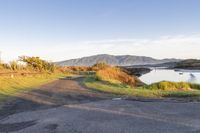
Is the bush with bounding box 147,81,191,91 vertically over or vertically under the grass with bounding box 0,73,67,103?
under

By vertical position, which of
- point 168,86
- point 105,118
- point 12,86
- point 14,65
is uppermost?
point 14,65

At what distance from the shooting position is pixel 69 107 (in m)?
15.1

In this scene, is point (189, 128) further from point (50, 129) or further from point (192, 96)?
point (192, 96)

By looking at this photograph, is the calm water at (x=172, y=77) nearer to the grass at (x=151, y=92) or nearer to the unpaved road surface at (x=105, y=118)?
the grass at (x=151, y=92)

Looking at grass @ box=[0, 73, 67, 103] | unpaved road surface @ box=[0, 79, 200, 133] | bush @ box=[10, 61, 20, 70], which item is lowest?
unpaved road surface @ box=[0, 79, 200, 133]

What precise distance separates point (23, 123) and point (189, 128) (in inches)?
217

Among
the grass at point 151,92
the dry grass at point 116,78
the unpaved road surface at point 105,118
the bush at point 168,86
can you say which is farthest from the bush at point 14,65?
the unpaved road surface at point 105,118

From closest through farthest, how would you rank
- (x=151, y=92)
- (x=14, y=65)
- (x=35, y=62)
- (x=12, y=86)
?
(x=151, y=92) → (x=12, y=86) → (x=14, y=65) → (x=35, y=62)

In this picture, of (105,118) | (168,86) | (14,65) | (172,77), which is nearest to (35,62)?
(14,65)

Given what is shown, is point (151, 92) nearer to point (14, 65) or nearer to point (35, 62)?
point (14, 65)

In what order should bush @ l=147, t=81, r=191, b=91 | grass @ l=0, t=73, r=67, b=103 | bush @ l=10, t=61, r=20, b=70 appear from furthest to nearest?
1. bush @ l=10, t=61, r=20, b=70
2. bush @ l=147, t=81, r=191, b=91
3. grass @ l=0, t=73, r=67, b=103

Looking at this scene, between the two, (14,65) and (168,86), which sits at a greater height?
(14,65)

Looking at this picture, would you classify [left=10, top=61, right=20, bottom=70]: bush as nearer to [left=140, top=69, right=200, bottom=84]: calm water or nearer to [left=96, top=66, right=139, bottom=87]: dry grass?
[left=96, top=66, right=139, bottom=87]: dry grass

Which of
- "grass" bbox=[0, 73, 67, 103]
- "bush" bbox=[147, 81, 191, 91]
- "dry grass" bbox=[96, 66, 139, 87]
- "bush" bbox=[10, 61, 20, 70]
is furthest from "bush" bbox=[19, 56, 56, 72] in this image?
"bush" bbox=[147, 81, 191, 91]
